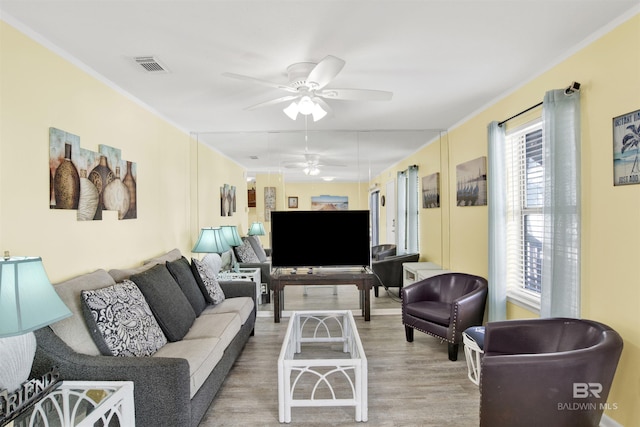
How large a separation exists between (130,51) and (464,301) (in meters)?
3.41

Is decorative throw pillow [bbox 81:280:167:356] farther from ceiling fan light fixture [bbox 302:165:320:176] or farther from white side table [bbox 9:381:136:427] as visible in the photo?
ceiling fan light fixture [bbox 302:165:320:176]

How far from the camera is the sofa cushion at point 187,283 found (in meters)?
3.12

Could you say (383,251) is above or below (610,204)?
below

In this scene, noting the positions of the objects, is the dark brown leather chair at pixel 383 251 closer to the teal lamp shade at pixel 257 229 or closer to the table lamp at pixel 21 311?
the teal lamp shade at pixel 257 229

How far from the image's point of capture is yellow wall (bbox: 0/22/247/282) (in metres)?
1.93

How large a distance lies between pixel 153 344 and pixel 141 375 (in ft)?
1.62

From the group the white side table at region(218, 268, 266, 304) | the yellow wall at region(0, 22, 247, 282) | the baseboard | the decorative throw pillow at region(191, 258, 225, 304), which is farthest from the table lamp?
the baseboard

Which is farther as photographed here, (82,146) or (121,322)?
(82,146)

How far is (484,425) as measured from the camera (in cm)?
188

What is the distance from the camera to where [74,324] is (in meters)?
2.02

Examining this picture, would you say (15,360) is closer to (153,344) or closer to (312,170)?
(153,344)

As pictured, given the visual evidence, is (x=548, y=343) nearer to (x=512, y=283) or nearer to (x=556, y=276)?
(x=556, y=276)

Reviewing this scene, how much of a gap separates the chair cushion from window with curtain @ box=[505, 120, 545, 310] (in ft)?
2.10

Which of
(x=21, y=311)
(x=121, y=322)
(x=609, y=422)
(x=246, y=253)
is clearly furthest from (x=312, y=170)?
(x=609, y=422)
